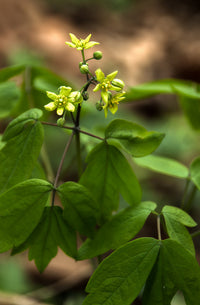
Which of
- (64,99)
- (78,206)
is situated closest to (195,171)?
(78,206)

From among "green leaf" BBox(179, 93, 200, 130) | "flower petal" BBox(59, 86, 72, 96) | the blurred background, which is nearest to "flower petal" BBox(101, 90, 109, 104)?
"flower petal" BBox(59, 86, 72, 96)

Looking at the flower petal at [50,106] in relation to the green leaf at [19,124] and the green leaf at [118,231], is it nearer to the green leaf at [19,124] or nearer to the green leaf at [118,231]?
the green leaf at [19,124]

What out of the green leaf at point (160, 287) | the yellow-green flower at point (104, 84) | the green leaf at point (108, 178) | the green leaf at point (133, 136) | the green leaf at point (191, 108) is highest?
the green leaf at point (191, 108)

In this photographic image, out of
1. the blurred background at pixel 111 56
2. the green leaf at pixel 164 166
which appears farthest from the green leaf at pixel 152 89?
the blurred background at pixel 111 56

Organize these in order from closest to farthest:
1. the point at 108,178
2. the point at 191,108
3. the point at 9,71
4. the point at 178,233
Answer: the point at 178,233 → the point at 108,178 → the point at 9,71 → the point at 191,108

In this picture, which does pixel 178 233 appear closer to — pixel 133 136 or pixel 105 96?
pixel 133 136

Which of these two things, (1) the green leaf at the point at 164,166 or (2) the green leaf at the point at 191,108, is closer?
(1) the green leaf at the point at 164,166
